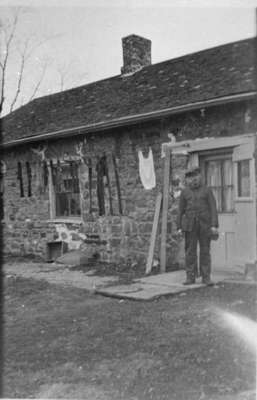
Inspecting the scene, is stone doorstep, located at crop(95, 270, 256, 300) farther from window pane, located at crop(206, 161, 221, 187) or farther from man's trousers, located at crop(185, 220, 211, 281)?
window pane, located at crop(206, 161, 221, 187)

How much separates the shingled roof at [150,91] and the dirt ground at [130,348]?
372 centimetres

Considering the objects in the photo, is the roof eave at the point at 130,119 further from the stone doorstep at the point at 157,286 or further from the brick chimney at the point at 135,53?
the brick chimney at the point at 135,53

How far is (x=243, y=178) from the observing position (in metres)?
8.02

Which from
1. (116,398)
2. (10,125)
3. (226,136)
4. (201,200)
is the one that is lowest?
(116,398)

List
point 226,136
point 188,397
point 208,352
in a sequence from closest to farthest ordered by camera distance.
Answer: point 188,397
point 208,352
point 226,136

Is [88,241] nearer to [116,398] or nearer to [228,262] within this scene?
[228,262]

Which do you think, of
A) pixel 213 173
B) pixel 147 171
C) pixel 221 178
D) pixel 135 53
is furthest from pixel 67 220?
pixel 135 53

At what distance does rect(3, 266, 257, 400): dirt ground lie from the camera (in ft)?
12.2

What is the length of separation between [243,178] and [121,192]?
2.85 metres

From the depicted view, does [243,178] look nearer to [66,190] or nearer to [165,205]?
[165,205]

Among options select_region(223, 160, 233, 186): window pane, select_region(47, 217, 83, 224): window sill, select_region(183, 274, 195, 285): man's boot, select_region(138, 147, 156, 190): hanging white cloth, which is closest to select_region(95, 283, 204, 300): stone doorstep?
select_region(183, 274, 195, 285): man's boot

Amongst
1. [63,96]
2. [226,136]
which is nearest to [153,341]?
[226,136]

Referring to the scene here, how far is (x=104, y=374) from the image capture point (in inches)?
159

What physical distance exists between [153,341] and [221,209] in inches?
167
